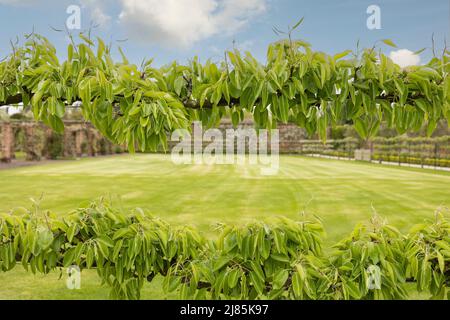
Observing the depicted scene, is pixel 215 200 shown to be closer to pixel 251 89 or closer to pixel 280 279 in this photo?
pixel 280 279

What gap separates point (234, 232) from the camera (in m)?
2.53

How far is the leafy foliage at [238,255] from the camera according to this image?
2391 millimetres

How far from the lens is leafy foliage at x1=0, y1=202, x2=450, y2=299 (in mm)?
2391

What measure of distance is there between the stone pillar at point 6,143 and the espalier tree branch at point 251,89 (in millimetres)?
23600

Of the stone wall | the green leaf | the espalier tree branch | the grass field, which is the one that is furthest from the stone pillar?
the green leaf

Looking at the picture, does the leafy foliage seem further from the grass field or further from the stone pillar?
the stone pillar

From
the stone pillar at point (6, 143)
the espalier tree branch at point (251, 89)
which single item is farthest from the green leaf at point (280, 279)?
the stone pillar at point (6, 143)

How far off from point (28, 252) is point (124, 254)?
0.63 meters

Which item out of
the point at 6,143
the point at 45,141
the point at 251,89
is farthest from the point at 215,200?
the point at 45,141

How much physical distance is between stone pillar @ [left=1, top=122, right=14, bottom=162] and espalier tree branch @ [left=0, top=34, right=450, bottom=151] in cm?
2360

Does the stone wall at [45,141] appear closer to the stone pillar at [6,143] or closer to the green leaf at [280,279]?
the stone pillar at [6,143]

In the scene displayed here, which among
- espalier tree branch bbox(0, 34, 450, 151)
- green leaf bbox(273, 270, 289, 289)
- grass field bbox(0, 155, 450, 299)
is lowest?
grass field bbox(0, 155, 450, 299)
